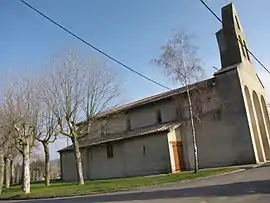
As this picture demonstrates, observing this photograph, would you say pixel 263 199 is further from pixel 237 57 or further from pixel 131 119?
pixel 131 119

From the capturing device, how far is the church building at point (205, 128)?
96.1ft

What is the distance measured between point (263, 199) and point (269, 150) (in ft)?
81.8

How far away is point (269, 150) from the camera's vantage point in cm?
3297

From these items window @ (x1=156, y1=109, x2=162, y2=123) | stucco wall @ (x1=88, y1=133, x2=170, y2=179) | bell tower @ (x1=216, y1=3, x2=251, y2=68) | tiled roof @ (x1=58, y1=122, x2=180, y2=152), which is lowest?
stucco wall @ (x1=88, y1=133, x2=170, y2=179)

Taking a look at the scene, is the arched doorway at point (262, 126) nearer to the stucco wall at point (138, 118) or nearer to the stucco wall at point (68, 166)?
the stucco wall at point (138, 118)

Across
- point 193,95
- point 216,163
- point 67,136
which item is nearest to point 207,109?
point 193,95

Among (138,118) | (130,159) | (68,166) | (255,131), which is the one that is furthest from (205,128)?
(68,166)

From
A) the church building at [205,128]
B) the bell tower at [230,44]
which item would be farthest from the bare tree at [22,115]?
the bell tower at [230,44]

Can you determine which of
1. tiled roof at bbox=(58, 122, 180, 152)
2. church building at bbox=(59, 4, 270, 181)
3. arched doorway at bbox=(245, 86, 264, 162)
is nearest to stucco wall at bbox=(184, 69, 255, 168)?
church building at bbox=(59, 4, 270, 181)

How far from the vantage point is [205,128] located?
102 feet

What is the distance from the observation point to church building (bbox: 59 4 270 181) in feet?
96.1

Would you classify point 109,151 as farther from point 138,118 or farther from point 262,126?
point 262,126

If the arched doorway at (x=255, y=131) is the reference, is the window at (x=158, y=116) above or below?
above

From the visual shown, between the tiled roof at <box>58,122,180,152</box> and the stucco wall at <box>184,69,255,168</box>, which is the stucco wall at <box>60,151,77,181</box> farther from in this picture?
the stucco wall at <box>184,69,255,168</box>
